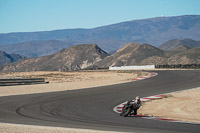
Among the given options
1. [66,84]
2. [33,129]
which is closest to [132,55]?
[66,84]

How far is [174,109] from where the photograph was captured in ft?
61.3

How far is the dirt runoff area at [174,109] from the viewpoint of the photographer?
16.1m

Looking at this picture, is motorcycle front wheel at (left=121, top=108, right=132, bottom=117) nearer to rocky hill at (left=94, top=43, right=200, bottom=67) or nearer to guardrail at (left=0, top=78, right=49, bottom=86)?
guardrail at (left=0, top=78, right=49, bottom=86)

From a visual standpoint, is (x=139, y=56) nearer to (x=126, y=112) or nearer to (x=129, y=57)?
(x=129, y=57)

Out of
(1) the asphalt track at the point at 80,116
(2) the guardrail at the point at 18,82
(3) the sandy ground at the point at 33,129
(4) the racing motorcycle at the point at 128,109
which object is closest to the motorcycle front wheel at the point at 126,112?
(4) the racing motorcycle at the point at 128,109

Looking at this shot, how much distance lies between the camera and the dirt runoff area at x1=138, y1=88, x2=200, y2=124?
53.0 feet

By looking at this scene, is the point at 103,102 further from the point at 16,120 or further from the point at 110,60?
the point at 110,60

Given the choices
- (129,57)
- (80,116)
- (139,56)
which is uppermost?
(139,56)

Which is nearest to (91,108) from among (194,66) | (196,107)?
(196,107)

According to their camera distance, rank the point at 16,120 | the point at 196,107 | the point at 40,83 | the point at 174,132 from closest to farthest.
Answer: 1. the point at 174,132
2. the point at 16,120
3. the point at 196,107
4. the point at 40,83

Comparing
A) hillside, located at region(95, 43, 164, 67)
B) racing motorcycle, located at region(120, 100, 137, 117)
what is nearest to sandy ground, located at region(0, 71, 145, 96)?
racing motorcycle, located at region(120, 100, 137, 117)

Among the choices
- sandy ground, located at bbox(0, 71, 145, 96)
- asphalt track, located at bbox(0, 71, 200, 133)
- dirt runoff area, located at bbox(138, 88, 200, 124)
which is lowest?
sandy ground, located at bbox(0, 71, 145, 96)

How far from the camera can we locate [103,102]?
21641mm

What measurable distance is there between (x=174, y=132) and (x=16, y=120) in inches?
234
